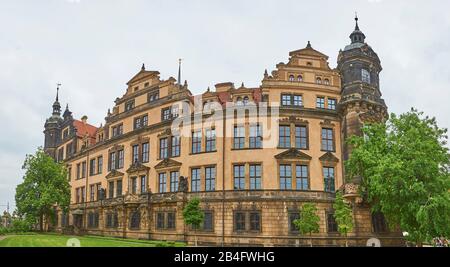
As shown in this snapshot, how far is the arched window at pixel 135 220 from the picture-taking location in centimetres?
4074

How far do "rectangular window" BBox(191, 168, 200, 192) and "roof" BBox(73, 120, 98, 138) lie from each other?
24.6 m

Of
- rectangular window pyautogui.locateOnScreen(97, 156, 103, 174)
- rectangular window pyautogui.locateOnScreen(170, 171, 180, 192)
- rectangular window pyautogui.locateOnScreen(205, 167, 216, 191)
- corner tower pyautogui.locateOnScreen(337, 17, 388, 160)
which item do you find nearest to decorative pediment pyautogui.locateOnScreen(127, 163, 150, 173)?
rectangular window pyautogui.locateOnScreen(170, 171, 180, 192)

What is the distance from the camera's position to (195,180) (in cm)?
3678

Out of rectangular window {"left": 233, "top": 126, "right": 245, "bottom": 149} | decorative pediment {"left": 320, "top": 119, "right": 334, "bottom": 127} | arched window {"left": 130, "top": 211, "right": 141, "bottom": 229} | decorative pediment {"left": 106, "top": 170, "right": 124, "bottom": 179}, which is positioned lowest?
arched window {"left": 130, "top": 211, "right": 141, "bottom": 229}

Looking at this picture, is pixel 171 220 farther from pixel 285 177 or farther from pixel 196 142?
pixel 285 177

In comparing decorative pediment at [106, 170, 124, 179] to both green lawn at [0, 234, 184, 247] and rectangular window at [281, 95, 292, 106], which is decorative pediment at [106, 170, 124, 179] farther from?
rectangular window at [281, 95, 292, 106]

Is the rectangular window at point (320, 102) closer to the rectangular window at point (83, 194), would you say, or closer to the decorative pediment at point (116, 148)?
the decorative pediment at point (116, 148)

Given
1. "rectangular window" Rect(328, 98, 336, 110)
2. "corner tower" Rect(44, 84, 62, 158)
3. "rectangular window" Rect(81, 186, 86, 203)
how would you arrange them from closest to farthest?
"rectangular window" Rect(328, 98, 336, 110) < "rectangular window" Rect(81, 186, 86, 203) < "corner tower" Rect(44, 84, 62, 158)

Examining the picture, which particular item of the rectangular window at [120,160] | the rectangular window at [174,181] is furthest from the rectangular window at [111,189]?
the rectangular window at [174,181]

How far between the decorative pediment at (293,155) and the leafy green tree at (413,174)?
8.76 m

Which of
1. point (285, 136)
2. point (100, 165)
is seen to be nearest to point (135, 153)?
point (100, 165)

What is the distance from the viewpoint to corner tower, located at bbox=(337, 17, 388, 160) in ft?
110

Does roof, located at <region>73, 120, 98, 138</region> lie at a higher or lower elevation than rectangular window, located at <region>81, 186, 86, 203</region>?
higher
